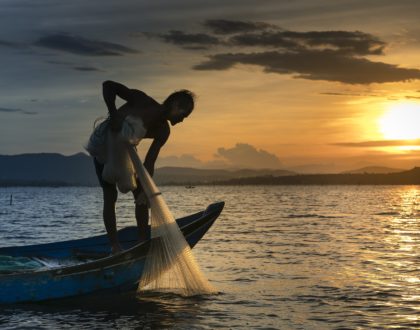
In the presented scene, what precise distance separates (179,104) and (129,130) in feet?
3.19

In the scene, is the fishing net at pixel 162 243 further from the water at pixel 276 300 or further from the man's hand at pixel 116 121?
the water at pixel 276 300

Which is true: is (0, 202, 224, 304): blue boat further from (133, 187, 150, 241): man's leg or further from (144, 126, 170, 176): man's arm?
(144, 126, 170, 176): man's arm

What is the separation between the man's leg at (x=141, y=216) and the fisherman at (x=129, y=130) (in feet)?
0.06

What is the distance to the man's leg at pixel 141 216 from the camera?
1178 cm

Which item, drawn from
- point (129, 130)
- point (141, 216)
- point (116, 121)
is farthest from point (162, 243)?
point (116, 121)

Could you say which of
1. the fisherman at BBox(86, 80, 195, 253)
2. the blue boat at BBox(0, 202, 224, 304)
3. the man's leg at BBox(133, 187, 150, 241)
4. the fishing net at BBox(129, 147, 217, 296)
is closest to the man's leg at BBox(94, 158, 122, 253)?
the fisherman at BBox(86, 80, 195, 253)

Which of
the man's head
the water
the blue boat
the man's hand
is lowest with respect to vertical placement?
the water

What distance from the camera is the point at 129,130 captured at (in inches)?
442

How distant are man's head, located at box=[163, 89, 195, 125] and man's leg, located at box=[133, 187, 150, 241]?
4.78 feet

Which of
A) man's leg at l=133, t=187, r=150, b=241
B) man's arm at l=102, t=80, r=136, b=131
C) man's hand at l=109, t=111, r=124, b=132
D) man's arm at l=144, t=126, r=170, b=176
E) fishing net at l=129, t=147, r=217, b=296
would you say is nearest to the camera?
man's arm at l=102, t=80, r=136, b=131

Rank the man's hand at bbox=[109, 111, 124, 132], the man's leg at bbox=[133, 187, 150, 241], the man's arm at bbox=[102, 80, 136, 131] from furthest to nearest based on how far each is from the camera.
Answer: the man's leg at bbox=[133, 187, 150, 241]
the man's hand at bbox=[109, 111, 124, 132]
the man's arm at bbox=[102, 80, 136, 131]

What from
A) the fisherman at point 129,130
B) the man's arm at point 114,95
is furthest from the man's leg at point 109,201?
the man's arm at point 114,95

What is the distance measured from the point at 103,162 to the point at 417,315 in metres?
6.41

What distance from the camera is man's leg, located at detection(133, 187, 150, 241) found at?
11.8m
